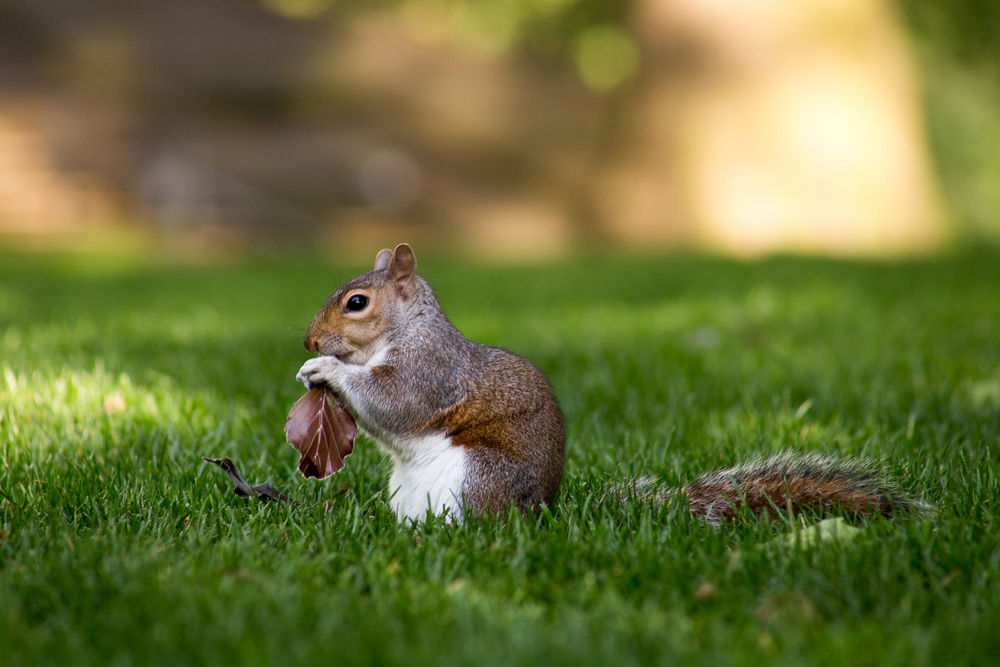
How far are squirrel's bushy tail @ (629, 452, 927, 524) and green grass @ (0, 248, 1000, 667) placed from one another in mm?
66

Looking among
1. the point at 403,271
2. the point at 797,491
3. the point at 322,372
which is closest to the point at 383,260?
the point at 403,271

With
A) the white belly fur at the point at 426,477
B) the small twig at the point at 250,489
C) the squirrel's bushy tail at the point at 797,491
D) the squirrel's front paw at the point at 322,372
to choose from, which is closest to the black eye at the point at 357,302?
the squirrel's front paw at the point at 322,372

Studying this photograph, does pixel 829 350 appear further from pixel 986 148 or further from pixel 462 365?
pixel 986 148

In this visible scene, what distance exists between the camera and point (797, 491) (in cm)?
222

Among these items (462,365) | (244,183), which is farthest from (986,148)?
(462,365)

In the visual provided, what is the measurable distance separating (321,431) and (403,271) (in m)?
0.48

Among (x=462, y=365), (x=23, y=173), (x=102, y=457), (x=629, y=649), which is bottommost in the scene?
(x=629, y=649)

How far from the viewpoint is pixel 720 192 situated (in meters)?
11.1

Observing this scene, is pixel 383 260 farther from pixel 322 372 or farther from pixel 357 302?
pixel 322 372

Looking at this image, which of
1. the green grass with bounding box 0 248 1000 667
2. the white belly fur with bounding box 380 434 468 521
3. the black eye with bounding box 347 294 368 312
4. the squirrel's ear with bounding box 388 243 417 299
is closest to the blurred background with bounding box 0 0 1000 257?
the green grass with bounding box 0 248 1000 667

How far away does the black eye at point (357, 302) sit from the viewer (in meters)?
2.49

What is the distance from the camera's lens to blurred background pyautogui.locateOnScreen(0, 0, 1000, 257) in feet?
35.5

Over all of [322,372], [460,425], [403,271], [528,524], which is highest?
[403,271]

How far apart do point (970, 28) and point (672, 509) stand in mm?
13774
